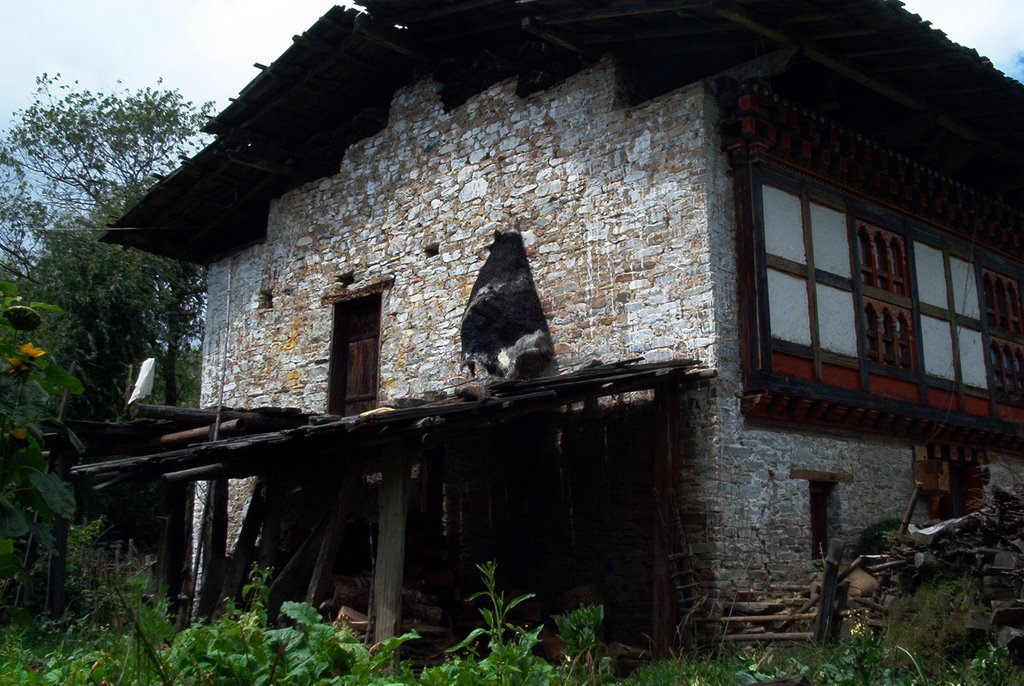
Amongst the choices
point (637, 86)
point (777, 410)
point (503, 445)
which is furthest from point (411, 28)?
point (777, 410)

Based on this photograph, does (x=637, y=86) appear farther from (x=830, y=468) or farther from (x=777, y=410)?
(x=830, y=468)

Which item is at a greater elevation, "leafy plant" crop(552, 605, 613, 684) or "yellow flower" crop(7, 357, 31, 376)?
"yellow flower" crop(7, 357, 31, 376)

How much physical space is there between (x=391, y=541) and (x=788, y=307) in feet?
15.1


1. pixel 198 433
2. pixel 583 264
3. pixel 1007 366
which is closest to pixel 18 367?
pixel 198 433

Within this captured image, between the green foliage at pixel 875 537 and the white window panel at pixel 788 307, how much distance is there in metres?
2.09

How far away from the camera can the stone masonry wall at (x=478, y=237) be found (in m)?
9.84

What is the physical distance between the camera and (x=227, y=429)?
9.80 metres

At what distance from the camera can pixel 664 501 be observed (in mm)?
9195

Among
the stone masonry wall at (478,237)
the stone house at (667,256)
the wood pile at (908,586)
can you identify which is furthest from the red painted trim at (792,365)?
the wood pile at (908,586)

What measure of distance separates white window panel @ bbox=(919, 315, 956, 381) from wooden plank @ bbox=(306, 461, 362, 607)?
6781 mm

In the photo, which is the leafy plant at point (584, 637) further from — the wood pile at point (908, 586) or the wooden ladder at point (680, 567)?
the wooden ladder at point (680, 567)

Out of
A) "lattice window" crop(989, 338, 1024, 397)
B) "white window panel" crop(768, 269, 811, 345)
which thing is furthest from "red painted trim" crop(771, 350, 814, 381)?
"lattice window" crop(989, 338, 1024, 397)

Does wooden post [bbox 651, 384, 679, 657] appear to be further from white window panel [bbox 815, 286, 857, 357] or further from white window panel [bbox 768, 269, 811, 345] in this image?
white window panel [bbox 815, 286, 857, 357]

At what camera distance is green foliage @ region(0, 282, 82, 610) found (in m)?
4.25
